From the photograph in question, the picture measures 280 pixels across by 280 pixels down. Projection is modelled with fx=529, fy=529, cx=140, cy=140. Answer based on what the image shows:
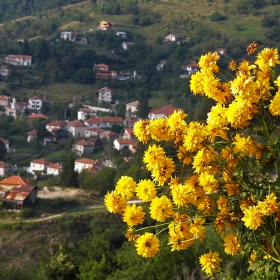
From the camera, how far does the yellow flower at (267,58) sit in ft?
6.89

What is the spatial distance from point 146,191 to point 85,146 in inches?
1378

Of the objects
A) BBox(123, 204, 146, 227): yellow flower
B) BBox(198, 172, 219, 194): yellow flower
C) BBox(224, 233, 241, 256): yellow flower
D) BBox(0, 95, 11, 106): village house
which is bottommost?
BBox(0, 95, 11, 106): village house

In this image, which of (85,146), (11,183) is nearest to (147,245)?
(11,183)

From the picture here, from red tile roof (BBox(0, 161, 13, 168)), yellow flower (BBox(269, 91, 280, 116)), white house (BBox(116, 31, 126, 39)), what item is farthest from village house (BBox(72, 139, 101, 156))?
yellow flower (BBox(269, 91, 280, 116))

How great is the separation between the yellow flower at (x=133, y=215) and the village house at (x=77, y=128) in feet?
127

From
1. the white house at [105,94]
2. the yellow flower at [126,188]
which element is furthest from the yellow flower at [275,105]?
the white house at [105,94]

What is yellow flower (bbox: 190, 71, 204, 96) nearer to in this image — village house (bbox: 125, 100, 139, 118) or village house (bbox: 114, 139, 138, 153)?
village house (bbox: 114, 139, 138, 153)

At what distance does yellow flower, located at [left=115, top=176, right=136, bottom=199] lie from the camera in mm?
2129

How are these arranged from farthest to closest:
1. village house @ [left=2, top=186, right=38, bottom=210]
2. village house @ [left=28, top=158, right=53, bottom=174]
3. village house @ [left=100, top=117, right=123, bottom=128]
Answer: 1. village house @ [left=100, top=117, right=123, bottom=128]
2. village house @ [left=28, top=158, right=53, bottom=174]
3. village house @ [left=2, top=186, right=38, bottom=210]

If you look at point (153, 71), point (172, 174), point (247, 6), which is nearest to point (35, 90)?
point (153, 71)

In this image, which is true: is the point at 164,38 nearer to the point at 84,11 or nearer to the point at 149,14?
the point at 149,14

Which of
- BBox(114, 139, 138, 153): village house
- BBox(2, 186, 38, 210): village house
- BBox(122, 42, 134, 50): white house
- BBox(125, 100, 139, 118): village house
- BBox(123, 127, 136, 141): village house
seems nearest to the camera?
BBox(2, 186, 38, 210): village house

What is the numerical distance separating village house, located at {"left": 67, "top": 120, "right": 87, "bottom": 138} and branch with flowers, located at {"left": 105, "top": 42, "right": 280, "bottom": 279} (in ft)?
127

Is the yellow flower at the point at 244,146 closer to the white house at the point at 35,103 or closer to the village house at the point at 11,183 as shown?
the village house at the point at 11,183
